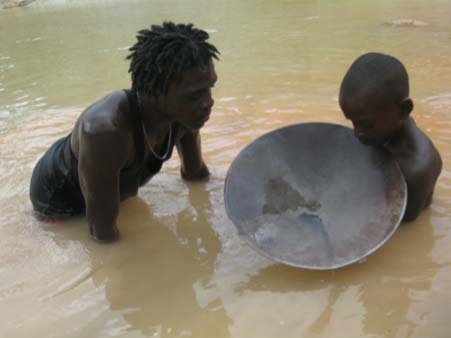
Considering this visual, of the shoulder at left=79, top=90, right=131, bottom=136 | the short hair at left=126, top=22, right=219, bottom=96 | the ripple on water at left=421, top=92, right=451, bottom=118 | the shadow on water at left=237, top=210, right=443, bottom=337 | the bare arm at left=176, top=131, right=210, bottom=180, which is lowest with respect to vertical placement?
the shadow on water at left=237, top=210, right=443, bottom=337

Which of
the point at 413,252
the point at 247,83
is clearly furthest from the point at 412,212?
the point at 247,83

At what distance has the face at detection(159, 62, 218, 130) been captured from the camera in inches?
86.0

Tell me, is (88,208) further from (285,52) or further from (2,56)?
(2,56)

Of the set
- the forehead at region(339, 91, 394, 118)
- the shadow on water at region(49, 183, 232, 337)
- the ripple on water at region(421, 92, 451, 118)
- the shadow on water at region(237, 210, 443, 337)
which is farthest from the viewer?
the ripple on water at region(421, 92, 451, 118)

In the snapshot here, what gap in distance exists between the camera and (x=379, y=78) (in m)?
2.22

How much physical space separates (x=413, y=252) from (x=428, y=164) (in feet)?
1.42

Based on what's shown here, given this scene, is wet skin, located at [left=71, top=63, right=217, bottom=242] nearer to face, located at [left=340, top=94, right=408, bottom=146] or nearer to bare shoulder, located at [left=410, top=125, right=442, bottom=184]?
face, located at [left=340, top=94, right=408, bottom=146]

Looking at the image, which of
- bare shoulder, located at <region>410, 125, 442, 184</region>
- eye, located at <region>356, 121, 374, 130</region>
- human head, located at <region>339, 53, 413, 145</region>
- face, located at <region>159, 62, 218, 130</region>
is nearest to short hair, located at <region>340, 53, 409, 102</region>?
human head, located at <region>339, 53, 413, 145</region>

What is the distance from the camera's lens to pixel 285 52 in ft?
22.6

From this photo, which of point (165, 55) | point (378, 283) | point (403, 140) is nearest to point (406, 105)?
point (403, 140)

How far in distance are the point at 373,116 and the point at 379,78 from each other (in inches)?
7.2

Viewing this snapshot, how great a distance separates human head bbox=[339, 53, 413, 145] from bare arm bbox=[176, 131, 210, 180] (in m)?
1.04

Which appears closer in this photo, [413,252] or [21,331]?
[21,331]

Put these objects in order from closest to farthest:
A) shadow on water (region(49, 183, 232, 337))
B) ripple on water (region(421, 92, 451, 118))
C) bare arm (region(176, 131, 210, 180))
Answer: shadow on water (region(49, 183, 232, 337))
bare arm (region(176, 131, 210, 180))
ripple on water (region(421, 92, 451, 118))
